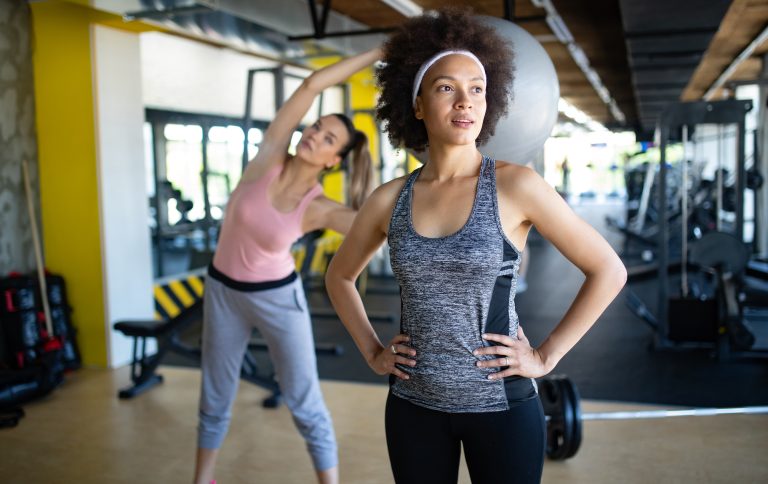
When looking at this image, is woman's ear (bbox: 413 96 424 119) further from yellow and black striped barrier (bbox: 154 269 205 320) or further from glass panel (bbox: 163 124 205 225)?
glass panel (bbox: 163 124 205 225)

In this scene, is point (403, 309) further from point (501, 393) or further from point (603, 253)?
point (603, 253)

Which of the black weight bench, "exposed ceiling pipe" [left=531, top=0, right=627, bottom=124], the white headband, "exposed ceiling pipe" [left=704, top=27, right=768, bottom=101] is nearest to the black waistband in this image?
the white headband

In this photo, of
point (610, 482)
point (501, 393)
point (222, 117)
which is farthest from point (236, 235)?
point (222, 117)

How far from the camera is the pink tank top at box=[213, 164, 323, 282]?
228 cm

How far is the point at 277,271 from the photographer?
7.75 feet

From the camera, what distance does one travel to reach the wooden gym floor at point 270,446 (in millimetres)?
2836

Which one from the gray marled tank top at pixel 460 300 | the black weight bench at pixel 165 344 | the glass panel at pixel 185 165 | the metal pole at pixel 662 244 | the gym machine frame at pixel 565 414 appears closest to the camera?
the gray marled tank top at pixel 460 300

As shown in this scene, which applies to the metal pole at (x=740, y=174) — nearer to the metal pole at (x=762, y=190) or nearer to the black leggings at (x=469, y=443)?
the metal pole at (x=762, y=190)

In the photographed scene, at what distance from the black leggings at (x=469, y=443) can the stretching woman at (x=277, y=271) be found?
1.02m

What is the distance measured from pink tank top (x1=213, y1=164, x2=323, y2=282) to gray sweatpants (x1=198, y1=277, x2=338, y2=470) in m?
0.07

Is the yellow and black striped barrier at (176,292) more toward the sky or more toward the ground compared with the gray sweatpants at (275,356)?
more toward the ground

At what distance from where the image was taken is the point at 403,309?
137 centimetres

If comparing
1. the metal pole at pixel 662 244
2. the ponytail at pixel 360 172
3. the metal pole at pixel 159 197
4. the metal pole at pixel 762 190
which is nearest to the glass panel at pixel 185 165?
the metal pole at pixel 159 197

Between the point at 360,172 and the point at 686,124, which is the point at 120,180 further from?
the point at 686,124
